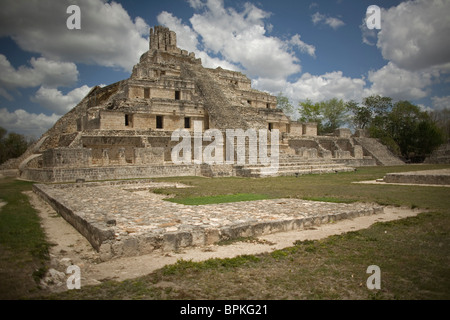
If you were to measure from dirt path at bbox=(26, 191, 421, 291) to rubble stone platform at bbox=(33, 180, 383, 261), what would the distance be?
18 centimetres

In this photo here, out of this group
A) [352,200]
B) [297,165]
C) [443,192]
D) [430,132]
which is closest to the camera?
[352,200]

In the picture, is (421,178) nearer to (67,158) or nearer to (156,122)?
(67,158)

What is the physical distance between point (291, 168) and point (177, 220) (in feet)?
48.7

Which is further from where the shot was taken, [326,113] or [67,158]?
[326,113]

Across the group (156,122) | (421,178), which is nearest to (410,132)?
(421,178)

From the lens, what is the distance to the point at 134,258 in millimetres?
4402

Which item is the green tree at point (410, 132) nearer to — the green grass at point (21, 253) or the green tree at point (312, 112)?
the green tree at point (312, 112)

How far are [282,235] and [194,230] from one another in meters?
1.66

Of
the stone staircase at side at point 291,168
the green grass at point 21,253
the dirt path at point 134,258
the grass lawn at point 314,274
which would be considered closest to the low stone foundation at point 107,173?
the stone staircase at side at point 291,168

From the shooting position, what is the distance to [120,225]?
5.36 metres

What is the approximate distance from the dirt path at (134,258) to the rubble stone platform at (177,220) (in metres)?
0.18

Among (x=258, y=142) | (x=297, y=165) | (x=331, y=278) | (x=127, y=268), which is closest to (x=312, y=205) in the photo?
(x=331, y=278)

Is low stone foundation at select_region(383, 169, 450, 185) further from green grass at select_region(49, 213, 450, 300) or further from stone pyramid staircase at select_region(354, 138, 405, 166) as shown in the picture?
stone pyramid staircase at select_region(354, 138, 405, 166)
